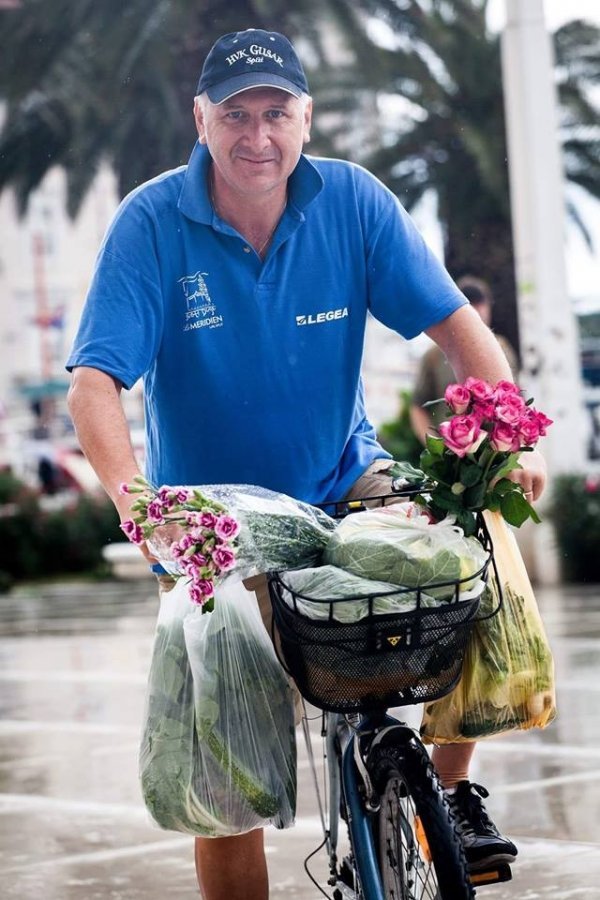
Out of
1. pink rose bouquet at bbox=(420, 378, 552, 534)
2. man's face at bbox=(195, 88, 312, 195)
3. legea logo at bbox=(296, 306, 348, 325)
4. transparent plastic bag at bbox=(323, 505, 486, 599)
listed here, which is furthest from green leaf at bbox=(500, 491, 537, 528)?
man's face at bbox=(195, 88, 312, 195)

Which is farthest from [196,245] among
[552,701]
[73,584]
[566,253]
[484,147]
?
[484,147]

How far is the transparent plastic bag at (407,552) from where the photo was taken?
3225mm

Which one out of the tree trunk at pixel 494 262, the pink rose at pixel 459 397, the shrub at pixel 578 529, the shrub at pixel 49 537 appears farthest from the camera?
the tree trunk at pixel 494 262

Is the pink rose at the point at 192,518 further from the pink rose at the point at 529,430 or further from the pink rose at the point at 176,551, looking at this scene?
the pink rose at the point at 529,430

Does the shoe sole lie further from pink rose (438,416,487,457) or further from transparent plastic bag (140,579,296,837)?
pink rose (438,416,487,457)

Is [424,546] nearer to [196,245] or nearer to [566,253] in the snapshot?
[196,245]

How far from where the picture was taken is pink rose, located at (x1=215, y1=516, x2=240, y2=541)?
3.18m

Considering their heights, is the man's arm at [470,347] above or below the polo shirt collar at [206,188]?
below

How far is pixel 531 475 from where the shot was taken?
3.56m

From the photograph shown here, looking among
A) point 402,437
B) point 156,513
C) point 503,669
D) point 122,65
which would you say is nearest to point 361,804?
point 503,669

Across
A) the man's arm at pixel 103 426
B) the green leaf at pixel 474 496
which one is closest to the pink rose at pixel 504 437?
the green leaf at pixel 474 496

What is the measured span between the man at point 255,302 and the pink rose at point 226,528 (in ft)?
1.89

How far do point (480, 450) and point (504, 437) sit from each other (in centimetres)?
7

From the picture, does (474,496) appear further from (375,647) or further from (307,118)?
(307,118)
